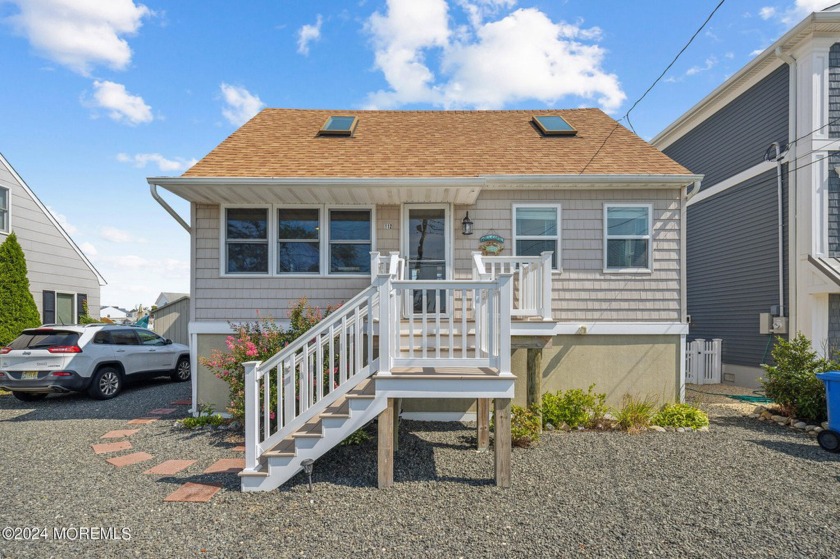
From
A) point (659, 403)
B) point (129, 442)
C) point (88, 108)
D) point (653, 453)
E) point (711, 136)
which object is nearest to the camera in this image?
point (653, 453)

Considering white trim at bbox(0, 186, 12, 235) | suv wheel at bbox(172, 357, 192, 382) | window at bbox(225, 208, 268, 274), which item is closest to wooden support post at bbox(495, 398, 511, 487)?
window at bbox(225, 208, 268, 274)

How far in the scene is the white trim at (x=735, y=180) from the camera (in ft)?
30.6

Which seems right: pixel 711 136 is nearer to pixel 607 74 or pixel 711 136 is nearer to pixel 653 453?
pixel 607 74

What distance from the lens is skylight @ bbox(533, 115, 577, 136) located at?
8.30 metres

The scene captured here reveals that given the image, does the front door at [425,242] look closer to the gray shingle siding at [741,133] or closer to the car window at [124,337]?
the car window at [124,337]

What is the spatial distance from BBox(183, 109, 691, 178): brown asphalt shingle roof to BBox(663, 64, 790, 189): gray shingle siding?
3.64 metres

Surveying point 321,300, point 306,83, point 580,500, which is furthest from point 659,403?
point 306,83

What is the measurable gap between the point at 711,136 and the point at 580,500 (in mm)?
11326

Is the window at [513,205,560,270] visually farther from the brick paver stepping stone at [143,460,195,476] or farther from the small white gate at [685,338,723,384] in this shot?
the small white gate at [685,338,723,384]

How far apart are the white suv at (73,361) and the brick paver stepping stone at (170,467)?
14.1ft

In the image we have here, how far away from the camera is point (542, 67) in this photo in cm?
648

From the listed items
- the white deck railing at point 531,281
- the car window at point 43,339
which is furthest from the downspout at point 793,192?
the car window at point 43,339

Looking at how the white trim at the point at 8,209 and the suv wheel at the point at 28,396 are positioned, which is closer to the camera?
the suv wheel at the point at 28,396

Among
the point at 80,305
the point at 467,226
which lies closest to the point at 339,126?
the point at 467,226
